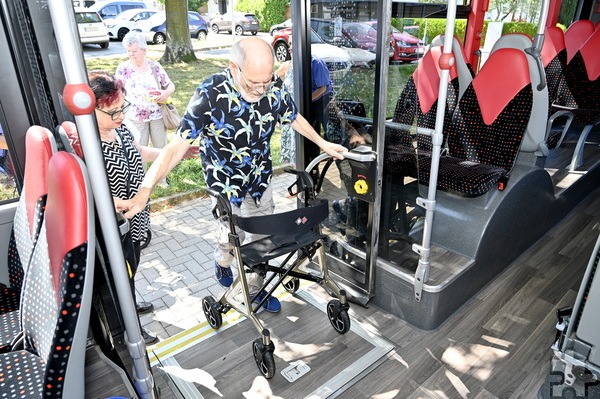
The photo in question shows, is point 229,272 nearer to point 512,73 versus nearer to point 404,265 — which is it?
point 404,265

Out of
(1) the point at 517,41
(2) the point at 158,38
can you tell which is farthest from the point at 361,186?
(2) the point at 158,38

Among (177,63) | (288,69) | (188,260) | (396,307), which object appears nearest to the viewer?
(396,307)

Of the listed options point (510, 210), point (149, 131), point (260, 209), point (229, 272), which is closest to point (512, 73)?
point (510, 210)

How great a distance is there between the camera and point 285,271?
217 cm

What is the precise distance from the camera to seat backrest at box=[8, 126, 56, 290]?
4.83 ft

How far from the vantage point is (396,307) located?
2.47m

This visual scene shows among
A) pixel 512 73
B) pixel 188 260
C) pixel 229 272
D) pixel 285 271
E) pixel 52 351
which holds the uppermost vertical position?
pixel 512 73

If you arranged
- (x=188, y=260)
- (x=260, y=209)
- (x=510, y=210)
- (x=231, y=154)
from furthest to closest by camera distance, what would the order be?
1. (x=188, y=260)
2. (x=510, y=210)
3. (x=260, y=209)
4. (x=231, y=154)

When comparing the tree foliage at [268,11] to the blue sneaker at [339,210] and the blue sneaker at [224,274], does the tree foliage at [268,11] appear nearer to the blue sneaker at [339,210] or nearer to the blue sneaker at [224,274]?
the blue sneaker at [339,210]

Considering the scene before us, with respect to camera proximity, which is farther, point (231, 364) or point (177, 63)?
point (177, 63)

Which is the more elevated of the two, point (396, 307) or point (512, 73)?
point (512, 73)

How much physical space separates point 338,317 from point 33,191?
156 cm

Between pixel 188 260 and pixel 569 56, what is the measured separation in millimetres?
4223

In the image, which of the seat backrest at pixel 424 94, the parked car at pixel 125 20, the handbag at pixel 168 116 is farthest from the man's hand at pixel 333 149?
the parked car at pixel 125 20
